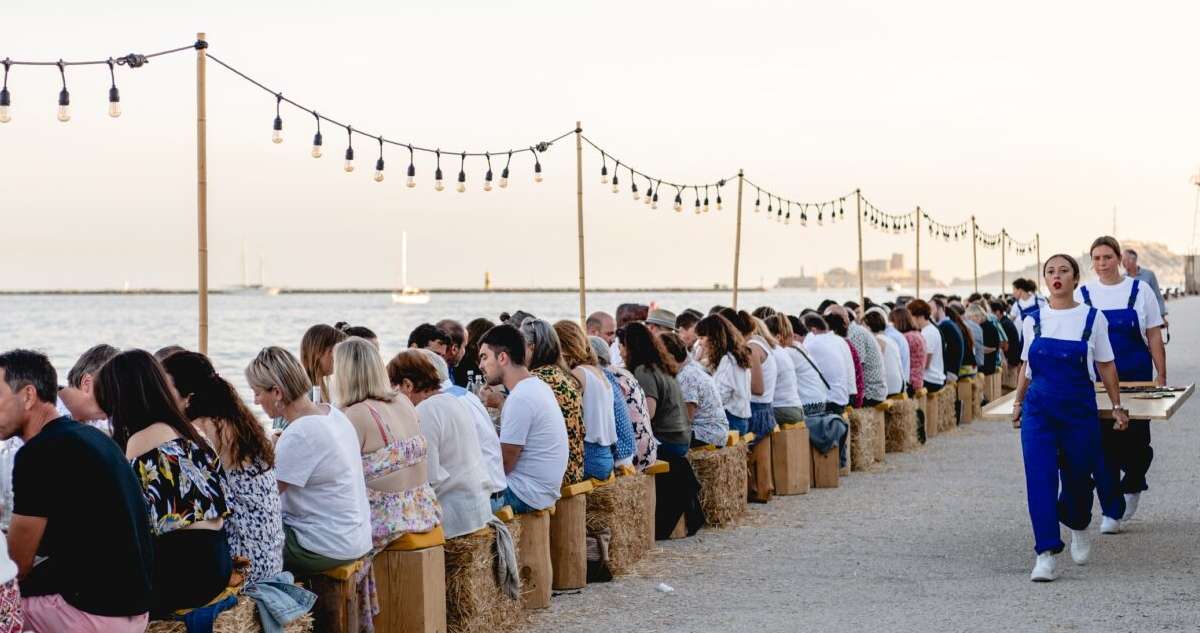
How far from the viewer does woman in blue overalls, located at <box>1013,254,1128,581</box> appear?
7250mm

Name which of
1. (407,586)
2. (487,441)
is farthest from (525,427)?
(407,586)

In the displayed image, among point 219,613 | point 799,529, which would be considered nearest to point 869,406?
point 799,529

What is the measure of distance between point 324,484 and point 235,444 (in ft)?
1.71

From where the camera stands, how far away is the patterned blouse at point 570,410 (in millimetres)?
7555

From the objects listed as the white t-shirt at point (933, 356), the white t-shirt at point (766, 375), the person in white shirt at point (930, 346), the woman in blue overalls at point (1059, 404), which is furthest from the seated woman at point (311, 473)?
the white t-shirt at point (933, 356)

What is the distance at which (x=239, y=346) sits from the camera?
204 ft

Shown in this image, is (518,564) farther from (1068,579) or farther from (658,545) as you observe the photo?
(1068,579)

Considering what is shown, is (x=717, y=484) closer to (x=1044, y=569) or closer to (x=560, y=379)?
(x=560, y=379)

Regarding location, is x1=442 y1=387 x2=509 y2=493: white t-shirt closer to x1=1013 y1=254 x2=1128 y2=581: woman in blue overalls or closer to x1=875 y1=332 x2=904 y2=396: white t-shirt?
x1=1013 y1=254 x2=1128 y2=581: woman in blue overalls

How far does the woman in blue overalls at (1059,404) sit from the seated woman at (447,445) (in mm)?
2844

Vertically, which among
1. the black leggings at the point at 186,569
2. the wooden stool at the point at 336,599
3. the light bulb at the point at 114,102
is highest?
the light bulb at the point at 114,102

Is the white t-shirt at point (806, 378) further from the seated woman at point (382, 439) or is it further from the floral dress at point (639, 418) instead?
the seated woman at point (382, 439)

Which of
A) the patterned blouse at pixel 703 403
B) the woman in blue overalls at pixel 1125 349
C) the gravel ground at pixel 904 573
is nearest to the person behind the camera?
the gravel ground at pixel 904 573

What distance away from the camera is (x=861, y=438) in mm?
12648
